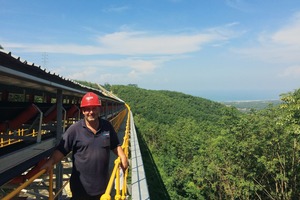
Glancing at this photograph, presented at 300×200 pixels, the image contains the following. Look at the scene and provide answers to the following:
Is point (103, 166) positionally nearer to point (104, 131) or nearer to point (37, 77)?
point (104, 131)

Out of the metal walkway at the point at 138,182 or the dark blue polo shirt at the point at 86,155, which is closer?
the dark blue polo shirt at the point at 86,155

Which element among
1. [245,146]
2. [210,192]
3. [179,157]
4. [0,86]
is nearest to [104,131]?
[0,86]

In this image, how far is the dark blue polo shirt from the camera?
383 centimetres

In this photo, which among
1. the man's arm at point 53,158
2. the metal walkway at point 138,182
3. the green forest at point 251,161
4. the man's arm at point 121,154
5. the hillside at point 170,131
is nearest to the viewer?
the man's arm at point 53,158

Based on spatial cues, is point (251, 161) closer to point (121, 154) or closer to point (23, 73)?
point (121, 154)

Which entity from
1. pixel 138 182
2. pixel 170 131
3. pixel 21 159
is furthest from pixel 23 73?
pixel 170 131

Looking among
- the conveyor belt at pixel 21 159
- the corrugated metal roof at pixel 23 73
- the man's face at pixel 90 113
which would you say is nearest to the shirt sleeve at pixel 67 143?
the man's face at pixel 90 113

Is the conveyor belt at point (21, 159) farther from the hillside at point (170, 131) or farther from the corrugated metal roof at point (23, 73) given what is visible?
the hillside at point (170, 131)

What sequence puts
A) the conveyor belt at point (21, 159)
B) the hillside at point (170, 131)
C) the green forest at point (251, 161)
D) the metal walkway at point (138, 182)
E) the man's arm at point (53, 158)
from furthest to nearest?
the hillside at point (170, 131) → the green forest at point (251, 161) → the metal walkway at point (138, 182) → the conveyor belt at point (21, 159) → the man's arm at point (53, 158)

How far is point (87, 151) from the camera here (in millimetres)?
3828

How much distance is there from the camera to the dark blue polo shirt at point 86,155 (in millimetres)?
3826

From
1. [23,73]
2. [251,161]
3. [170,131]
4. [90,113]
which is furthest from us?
[170,131]

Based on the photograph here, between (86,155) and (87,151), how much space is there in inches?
2.0

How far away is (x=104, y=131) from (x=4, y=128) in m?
3.00
